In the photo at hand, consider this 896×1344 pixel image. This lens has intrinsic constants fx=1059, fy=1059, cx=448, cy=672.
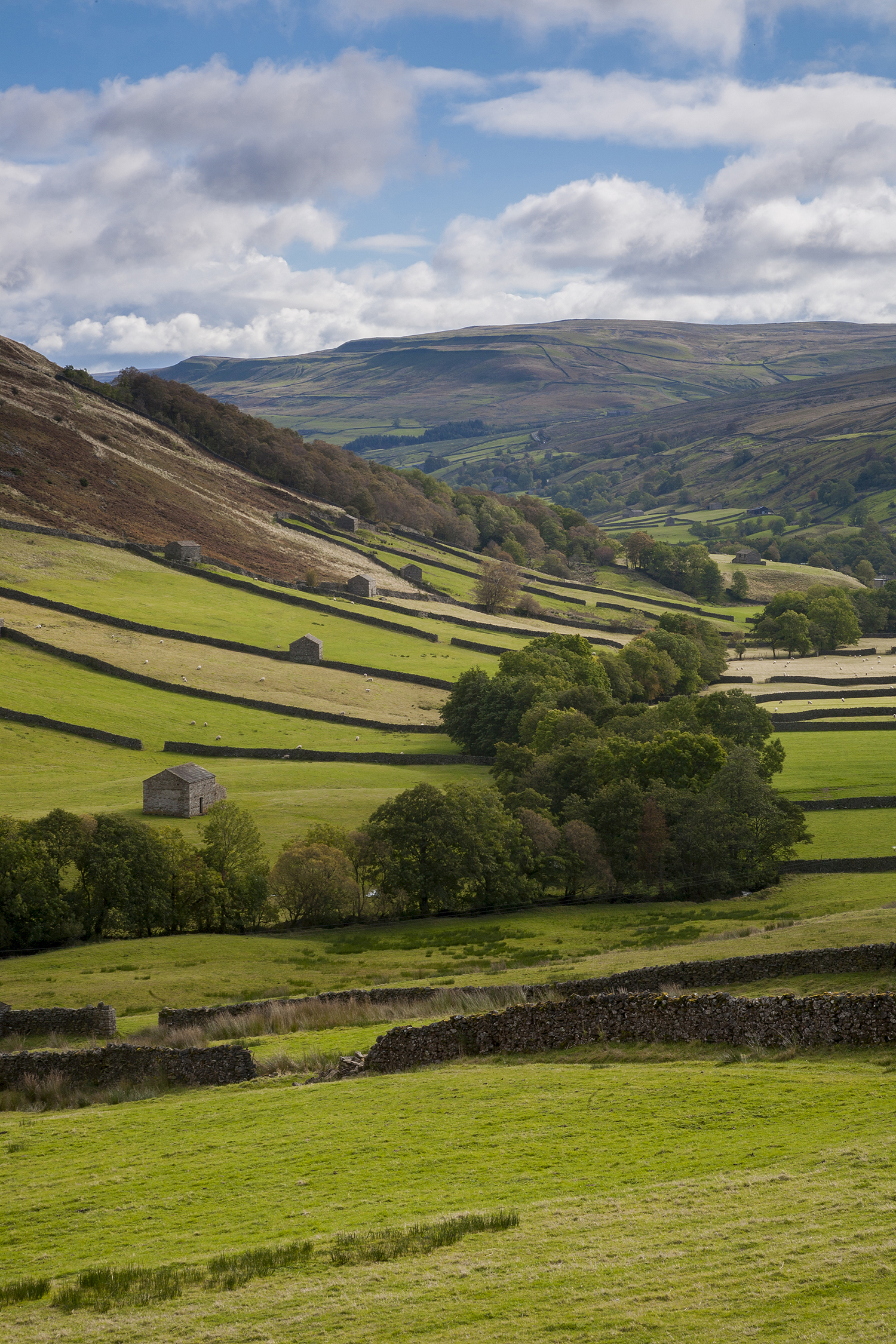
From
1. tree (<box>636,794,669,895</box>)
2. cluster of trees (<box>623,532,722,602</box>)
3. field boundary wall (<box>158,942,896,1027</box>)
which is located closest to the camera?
field boundary wall (<box>158,942,896,1027</box>)

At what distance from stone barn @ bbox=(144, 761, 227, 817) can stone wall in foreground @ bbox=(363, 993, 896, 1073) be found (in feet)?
127

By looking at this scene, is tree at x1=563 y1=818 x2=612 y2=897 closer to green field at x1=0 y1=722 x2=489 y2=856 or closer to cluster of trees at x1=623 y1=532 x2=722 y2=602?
green field at x1=0 y1=722 x2=489 y2=856

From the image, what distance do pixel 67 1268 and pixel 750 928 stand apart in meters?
26.6

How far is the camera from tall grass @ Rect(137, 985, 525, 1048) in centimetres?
2423

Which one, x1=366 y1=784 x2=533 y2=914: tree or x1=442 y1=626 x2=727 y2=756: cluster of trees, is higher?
x1=442 y1=626 x2=727 y2=756: cluster of trees

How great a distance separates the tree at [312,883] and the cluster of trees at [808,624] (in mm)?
92041

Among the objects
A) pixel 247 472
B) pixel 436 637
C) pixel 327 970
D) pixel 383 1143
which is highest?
pixel 247 472

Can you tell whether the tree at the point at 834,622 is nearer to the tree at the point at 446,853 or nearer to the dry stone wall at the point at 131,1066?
the tree at the point at 446,853

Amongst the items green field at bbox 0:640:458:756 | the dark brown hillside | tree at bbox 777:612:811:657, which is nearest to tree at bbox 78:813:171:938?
green field at bbox 0:640:458:756

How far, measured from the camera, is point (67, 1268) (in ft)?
39.2

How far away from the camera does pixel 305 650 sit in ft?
302

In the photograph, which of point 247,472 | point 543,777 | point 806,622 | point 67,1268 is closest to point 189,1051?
point 67,1268

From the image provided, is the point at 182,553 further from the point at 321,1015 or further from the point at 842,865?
the point at 321,1015

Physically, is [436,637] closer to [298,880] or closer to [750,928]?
[298,880]
